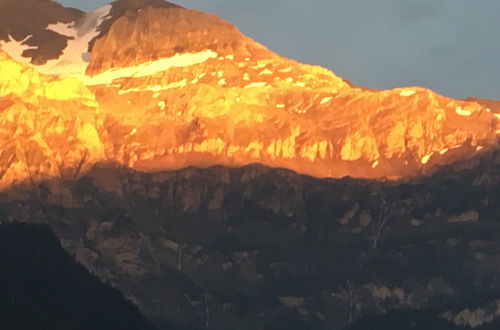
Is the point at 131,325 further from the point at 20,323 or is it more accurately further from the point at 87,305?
the point at 20,323

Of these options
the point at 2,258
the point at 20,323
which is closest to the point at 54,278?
the point at 2,258

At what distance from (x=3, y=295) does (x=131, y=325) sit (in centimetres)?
1475

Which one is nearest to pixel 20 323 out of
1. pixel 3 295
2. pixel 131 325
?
pixel 3 295

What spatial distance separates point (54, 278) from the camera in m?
199

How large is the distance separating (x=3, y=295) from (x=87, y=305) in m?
11.7

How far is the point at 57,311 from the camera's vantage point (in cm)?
18938

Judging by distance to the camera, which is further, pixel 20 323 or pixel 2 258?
pixel 2 258

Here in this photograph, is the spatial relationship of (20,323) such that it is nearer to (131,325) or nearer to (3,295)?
(3,295)

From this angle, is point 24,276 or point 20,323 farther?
point 24,276

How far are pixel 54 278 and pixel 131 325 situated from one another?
8.65 meters

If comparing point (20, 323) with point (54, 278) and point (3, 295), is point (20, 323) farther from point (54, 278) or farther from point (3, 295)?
point (54, 278)

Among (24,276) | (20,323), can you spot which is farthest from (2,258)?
(20,323)

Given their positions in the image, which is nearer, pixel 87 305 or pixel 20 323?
pixel 20 323

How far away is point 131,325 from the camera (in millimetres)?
195875
